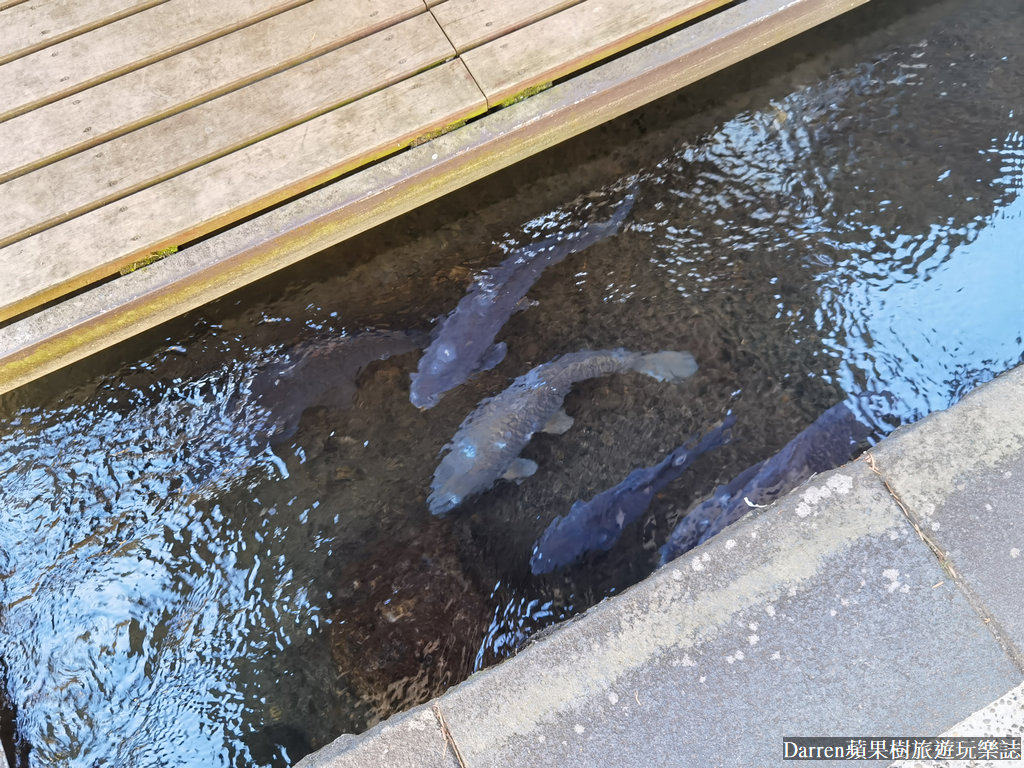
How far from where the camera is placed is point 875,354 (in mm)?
3199

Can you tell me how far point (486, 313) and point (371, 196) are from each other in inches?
34.4

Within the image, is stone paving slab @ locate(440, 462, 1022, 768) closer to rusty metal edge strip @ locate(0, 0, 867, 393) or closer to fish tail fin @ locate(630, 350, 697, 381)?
fish tail fin @ locate(630, 350, 697, 381)

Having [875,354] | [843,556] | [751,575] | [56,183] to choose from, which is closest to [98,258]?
[56,183]

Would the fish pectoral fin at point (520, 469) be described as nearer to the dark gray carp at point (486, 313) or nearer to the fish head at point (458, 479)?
the fish head at point (458, 479)

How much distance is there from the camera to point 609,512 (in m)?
3.04

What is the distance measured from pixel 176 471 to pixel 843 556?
3075mm

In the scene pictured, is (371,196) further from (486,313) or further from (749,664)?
(749,664)

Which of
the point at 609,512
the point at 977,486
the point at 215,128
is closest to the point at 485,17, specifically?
the point at 215,128

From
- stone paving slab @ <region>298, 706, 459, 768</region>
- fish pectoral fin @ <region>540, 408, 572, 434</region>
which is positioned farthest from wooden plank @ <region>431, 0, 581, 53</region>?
stone paving slab @ <region>298, 706, 459, 768</region>

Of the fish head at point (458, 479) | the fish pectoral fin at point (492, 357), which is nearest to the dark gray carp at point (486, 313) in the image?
the fish pectoral fin at point (492, 357)

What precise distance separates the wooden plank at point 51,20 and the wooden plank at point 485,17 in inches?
56.2

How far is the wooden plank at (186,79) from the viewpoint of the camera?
3004 mm

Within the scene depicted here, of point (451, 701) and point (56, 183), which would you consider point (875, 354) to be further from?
point (56, 183)

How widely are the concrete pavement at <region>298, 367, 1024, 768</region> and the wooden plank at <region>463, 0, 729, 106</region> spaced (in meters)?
2.22
